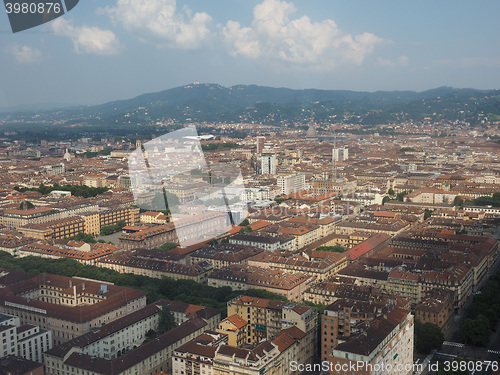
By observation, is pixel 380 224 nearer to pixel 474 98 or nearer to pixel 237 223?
pixel 237 223

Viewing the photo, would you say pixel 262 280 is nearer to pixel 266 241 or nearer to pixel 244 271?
pixel 244 271

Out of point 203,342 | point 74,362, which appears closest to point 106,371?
point 74,362

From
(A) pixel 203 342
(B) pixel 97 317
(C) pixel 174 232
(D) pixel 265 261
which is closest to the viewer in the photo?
(A) pixel 203 342

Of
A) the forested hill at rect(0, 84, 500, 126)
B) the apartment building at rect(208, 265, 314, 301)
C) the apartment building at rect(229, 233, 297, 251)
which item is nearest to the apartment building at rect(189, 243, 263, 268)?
the apartment building at rect(229, 233, 297, 251)


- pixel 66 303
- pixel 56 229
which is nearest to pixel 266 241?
pixel 66 303

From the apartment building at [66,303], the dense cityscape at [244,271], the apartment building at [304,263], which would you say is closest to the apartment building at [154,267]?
the dense cityscape at [244,271]

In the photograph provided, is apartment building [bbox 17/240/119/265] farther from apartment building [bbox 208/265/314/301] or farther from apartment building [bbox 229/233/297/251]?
apartment building [bbox 208/265/314/301]

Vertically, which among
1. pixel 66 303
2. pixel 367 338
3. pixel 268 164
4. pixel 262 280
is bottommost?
pixel 66 303
